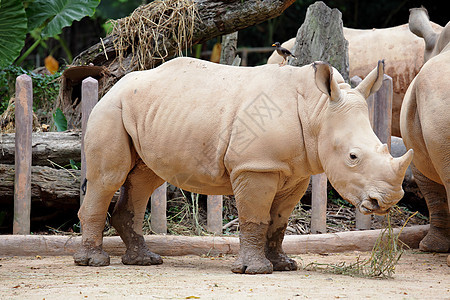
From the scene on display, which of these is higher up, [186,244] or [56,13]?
[56,13]

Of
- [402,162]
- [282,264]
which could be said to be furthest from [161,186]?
[402,162]

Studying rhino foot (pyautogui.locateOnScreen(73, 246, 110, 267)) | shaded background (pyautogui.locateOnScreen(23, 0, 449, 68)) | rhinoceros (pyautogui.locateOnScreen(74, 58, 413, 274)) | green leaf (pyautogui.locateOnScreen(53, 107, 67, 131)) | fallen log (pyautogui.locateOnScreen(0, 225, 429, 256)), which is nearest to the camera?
rhinoceros (pyautogui.locateOnScreen(74, 58, 413, 274))

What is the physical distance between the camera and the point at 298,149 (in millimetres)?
4402

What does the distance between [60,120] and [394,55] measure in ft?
13.9

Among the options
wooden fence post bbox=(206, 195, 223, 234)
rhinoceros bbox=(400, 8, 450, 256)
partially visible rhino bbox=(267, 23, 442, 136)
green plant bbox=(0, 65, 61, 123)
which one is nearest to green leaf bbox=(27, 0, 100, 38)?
green plant bbox=(0, 65, 61, 123)

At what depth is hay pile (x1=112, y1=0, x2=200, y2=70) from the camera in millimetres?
7184

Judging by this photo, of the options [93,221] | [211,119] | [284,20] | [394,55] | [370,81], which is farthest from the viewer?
[284,20]

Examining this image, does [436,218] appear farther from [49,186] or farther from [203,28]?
[49,186]

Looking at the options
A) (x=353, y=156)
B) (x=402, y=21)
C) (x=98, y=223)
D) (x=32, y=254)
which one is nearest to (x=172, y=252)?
(x=98, y=223)

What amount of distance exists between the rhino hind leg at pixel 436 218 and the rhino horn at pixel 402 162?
2081mm

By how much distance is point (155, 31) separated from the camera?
23.7 ft

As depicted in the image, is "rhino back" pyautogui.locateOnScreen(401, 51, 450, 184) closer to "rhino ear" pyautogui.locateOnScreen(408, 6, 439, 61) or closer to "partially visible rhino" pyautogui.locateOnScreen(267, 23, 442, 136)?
"rhino ear" pyautogui.locateOnScreen(408, 6, 439, 61)

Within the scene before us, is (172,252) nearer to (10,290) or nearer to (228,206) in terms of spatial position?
(228,206)

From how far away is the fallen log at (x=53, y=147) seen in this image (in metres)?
6.34
